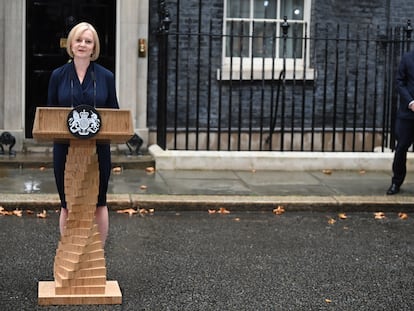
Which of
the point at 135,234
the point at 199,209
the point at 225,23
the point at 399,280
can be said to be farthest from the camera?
the point at 225,23

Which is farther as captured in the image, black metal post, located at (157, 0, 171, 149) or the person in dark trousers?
black metal post, located at (157, 0, 171, 149)

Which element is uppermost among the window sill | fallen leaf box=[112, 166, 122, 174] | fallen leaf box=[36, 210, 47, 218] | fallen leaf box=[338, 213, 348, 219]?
the window sill

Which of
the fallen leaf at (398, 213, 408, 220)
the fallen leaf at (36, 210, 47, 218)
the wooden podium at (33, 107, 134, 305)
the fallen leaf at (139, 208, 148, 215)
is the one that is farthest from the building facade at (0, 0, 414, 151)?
the wooden podium at (33, 107, 134, 305)

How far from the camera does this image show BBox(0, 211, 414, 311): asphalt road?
544cm

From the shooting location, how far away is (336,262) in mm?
6496

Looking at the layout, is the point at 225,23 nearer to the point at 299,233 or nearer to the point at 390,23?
the point at 390,23

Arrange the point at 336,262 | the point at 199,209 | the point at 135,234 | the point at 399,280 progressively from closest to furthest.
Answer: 1. the point at 399,280
2. the point at 336,262
3. the point at 135,234
4. the point at 199,209

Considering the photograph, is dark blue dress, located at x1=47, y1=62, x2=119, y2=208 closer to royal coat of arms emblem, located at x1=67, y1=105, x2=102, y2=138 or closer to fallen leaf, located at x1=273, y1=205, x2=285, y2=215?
royal coat of arms emblem, located at x1=67, y1=105, x2=102, y2=138

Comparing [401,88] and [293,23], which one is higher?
[293,23]

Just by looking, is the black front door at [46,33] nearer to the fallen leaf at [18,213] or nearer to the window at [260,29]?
the window at [260,29]

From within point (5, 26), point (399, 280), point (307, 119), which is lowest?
point (399, 280)

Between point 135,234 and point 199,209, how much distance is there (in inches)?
51.7

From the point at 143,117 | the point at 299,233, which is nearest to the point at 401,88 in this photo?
the point at 299,233

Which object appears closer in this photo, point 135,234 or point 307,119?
point 135,234
